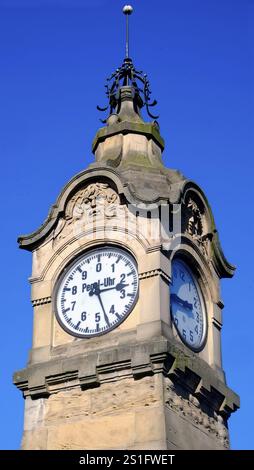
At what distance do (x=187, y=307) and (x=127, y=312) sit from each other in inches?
55.0

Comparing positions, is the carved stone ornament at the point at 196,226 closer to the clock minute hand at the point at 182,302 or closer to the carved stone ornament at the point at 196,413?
the clock minute hand at the point at 182,302

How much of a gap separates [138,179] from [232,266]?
8.22 feet

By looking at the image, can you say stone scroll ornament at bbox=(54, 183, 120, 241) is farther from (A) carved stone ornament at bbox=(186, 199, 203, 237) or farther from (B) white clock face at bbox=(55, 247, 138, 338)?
(A) carved stone ornament at bbox=(186, 199, 203, 237)

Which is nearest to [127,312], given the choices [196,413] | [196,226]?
[196,413]

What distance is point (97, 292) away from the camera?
24.8 m

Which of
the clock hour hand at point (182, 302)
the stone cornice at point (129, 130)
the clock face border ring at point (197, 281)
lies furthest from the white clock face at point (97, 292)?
the stone cornice at point (129, 130)

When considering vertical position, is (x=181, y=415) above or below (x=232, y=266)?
below

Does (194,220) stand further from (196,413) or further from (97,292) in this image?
(196,413)

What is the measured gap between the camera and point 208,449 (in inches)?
958

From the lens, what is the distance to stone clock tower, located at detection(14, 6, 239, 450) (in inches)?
928

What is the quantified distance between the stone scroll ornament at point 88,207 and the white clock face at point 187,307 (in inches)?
59.5
